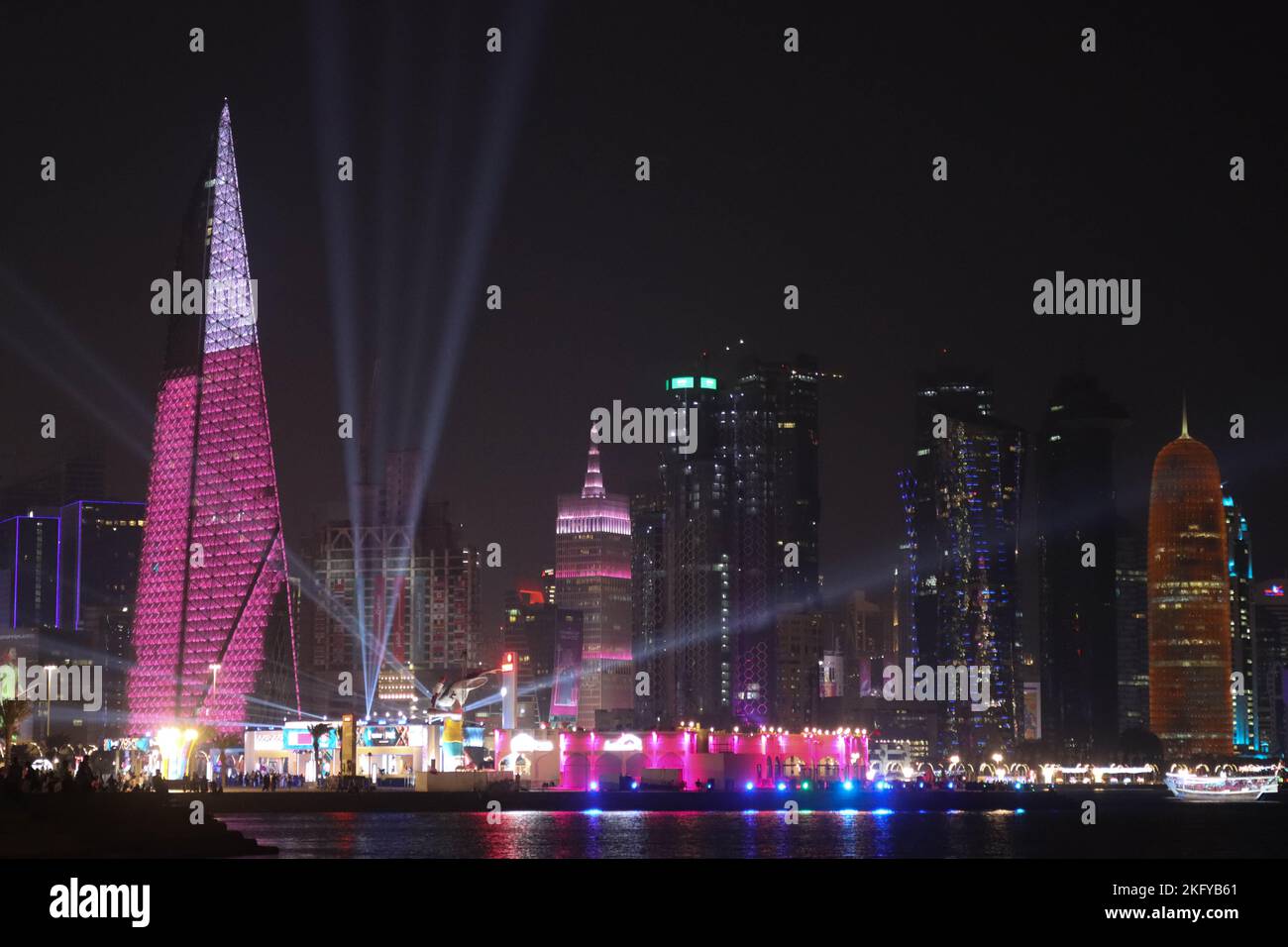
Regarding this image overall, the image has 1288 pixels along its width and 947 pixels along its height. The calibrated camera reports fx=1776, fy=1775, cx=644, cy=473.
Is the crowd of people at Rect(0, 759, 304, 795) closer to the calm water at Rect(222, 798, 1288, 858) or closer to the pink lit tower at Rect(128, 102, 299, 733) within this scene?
the calm water at Rect(222, 798, 1288, 858)

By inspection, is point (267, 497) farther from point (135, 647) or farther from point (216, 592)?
point (135, 647)

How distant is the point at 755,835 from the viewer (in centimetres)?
10644

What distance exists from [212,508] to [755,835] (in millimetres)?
69979

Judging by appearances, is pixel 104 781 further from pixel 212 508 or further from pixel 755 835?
pixel 212 508

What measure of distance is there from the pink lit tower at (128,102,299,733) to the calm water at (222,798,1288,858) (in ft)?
98.3

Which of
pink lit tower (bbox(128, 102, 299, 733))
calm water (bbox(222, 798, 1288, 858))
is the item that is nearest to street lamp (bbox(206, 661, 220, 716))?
pink lit tower (bbox(128, 102, 299, 733))

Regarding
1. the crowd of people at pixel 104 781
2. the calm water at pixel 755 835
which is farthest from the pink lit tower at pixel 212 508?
the calm water at pixel 755 835

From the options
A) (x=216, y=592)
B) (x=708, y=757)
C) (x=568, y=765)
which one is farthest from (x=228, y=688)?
(x=708, y=757)

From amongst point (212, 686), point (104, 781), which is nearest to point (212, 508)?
point (212, 686)

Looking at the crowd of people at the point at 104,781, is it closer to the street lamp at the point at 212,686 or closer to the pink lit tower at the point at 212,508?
the street lamp at the point at 212,686

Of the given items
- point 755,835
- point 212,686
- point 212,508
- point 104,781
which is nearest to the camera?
point 104,781

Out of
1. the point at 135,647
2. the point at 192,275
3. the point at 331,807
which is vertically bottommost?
the point at 331,807
